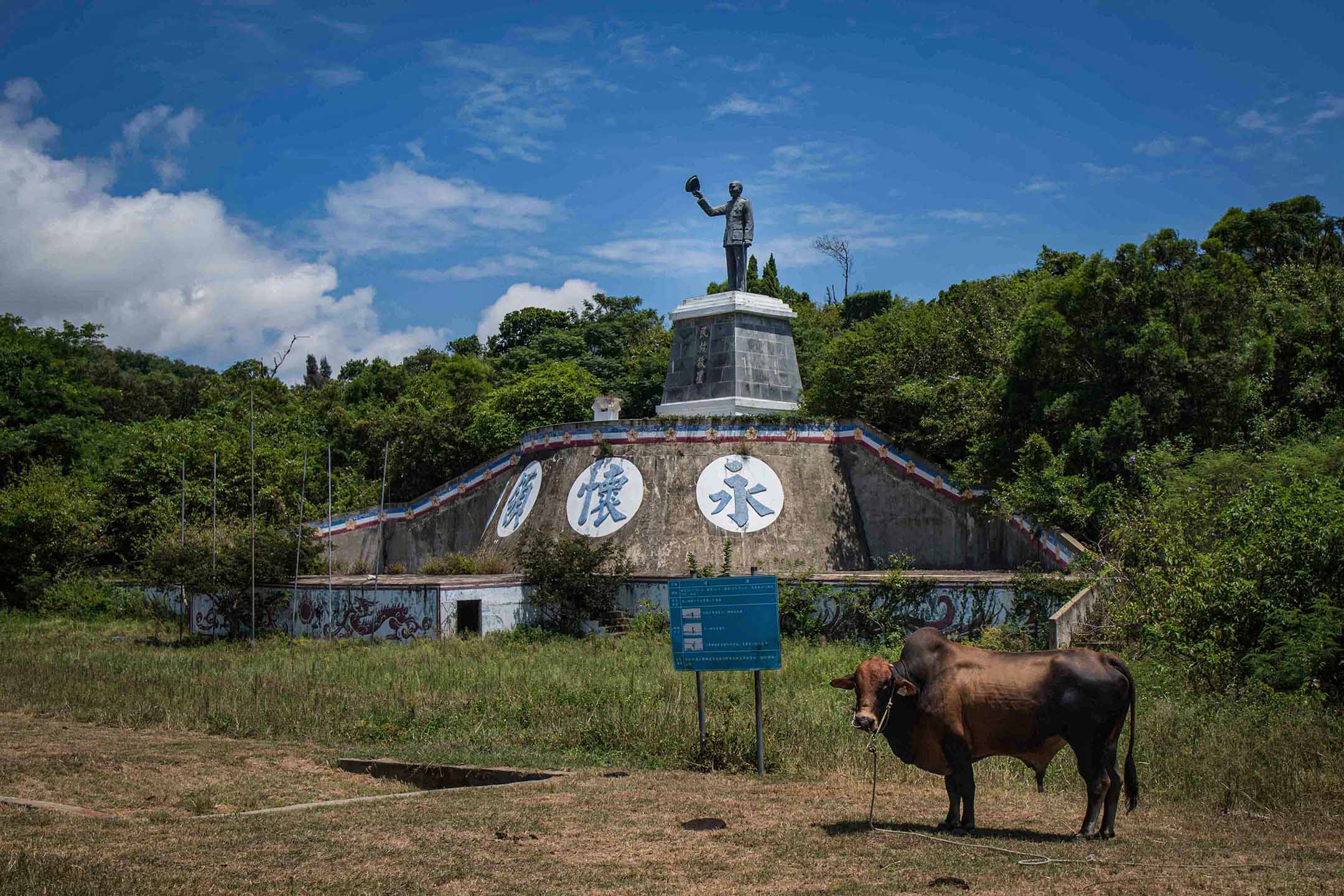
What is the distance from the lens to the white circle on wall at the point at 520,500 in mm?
33062

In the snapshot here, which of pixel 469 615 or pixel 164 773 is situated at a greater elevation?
pixel 469 615

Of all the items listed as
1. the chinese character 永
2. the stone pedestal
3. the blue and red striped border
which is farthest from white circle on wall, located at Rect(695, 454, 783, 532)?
the stone pedestal

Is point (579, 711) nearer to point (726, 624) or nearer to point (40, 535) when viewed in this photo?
point (726, 624)

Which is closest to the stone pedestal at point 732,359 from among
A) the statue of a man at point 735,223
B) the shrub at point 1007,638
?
the statue of a man at point 735,223

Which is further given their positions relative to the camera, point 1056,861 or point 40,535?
point 40,535

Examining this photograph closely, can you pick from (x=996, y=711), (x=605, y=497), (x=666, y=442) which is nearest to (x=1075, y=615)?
(x=996, y=711)

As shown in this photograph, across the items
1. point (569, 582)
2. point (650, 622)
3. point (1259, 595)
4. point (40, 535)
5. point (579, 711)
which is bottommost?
point (579, 711)

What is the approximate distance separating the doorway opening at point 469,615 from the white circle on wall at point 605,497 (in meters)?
4.80

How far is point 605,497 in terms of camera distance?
3164 cm

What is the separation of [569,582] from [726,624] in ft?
45.9

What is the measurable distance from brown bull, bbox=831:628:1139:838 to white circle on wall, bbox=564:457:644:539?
842 inches

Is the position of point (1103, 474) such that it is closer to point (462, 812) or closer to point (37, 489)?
point (462, 812)

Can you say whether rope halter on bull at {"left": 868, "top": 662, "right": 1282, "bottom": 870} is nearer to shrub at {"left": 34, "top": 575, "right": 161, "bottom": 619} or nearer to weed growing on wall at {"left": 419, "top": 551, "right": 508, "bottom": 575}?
weed growing on wall at {"left": 419, "top": 551, "right": 508, "bottom": 575}

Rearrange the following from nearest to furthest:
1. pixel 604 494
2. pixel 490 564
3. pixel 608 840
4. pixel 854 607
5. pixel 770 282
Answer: pixel 608 840 < pixel 854 607 < pixel 490 564 < pixel 604 494 < pixel 770 282
